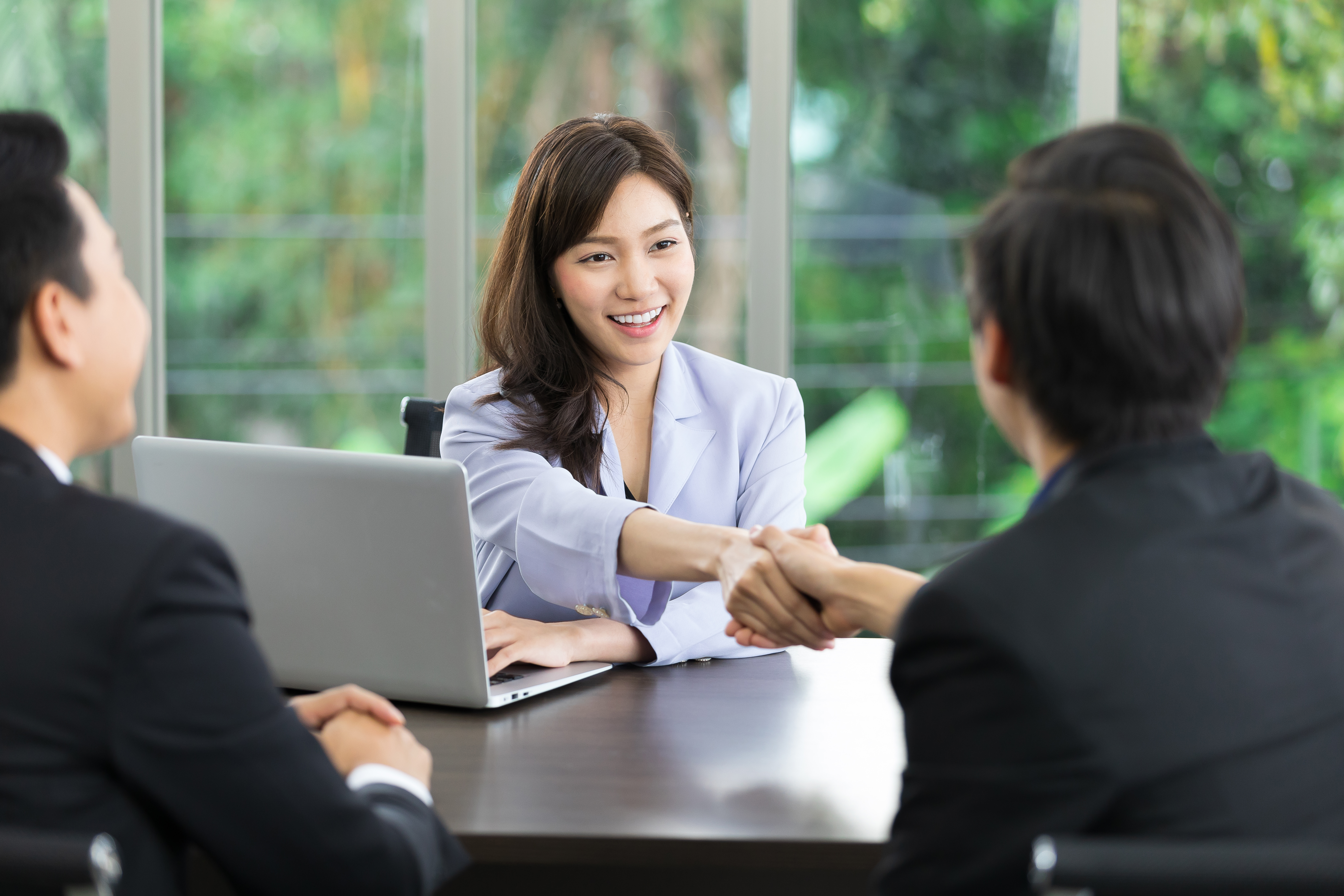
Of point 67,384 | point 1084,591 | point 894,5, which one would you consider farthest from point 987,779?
point 894,5

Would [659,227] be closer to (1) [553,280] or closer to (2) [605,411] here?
(1) [553,280]

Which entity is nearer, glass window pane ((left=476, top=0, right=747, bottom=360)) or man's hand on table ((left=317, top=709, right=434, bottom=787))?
man's hand on table ((left=317, top=709, right=434, bottom=787))

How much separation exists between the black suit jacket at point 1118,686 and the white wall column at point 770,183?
9.24 ft

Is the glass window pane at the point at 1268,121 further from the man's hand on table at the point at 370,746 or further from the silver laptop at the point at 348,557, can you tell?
the man's hand on table at the point at 370,746

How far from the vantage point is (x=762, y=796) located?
1177 millimetres

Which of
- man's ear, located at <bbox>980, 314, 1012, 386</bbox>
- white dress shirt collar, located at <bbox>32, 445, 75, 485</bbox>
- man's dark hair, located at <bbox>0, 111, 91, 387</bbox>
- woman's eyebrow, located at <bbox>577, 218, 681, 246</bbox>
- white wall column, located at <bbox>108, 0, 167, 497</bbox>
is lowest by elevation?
white dress shirt collar, located at <bbox>32, 445, 75, 485</bbox>

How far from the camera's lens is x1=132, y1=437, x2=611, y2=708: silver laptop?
1.41m

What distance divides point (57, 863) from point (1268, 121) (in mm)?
3900

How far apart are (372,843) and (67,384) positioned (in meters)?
0.48

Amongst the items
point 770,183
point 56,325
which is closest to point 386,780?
point 56,325

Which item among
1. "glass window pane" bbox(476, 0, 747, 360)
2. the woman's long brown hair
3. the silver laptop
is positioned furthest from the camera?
"glass window pane" bbox(476, 0, 747, 360)

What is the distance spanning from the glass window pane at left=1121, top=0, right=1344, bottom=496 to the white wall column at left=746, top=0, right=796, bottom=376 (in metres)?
1.07

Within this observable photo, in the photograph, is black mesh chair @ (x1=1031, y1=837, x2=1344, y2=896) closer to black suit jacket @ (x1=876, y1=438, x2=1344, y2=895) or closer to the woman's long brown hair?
black suit jacket @ (x1=876, y1=438, x2=1344, y2=895)

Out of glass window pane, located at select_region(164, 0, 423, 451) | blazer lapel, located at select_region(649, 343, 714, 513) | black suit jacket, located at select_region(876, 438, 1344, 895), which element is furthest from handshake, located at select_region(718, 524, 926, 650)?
glass window pane, located at select_region(164, 0, 423, 451)
